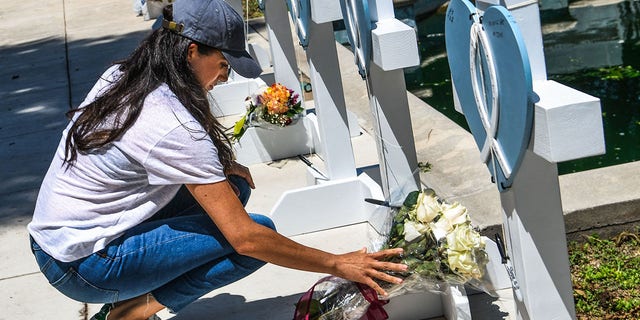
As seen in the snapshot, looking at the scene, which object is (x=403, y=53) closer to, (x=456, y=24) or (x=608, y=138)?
(x=456, y=24)

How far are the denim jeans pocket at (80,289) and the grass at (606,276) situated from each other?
1571 mm

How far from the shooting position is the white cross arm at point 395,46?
11.3 ft

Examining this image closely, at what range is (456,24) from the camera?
291cm

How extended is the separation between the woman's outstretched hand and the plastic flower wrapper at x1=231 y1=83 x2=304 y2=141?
8.29ft

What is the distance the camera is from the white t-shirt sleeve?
2.86 meters

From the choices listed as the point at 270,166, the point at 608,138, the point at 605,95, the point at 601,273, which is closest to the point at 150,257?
the point at 601,273

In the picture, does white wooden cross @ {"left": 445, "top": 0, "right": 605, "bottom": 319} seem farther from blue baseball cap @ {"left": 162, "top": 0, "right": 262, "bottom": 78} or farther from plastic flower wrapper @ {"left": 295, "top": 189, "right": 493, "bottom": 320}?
blue baseball cap @ {"left": 162, "top": 0, "right": 262, "bottom": 78}

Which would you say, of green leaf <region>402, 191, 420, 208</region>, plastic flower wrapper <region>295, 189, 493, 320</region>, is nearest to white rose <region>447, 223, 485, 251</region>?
plastic flower wrapper <region>295, 189, 493, 320</region>

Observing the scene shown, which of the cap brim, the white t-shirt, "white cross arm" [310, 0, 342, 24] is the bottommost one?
the white t-shirt

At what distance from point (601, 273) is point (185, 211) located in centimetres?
152

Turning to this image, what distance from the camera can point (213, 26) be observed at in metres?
2.95

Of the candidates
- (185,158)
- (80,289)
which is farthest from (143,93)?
(80,289)

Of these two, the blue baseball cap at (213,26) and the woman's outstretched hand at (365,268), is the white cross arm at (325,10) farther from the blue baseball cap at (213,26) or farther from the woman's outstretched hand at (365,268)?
the woman's outstretched hand at (365,268)

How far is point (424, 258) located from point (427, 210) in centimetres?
15
